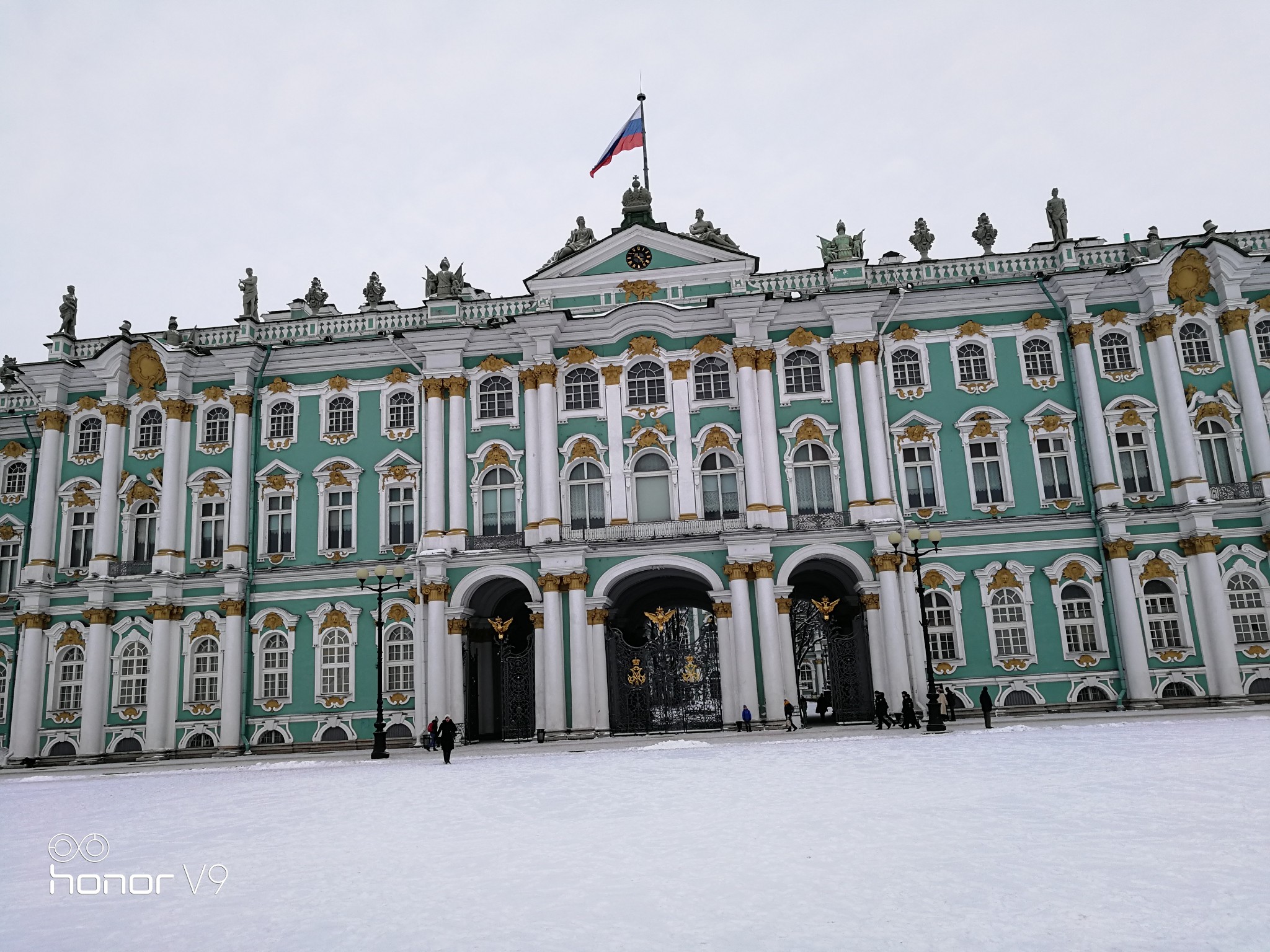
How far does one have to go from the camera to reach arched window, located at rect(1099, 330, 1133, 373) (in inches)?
1423

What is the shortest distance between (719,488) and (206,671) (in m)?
20.0

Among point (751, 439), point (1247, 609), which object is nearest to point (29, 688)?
point (751, 439)

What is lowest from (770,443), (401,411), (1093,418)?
(770,443)

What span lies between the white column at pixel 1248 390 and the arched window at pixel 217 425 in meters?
36.9

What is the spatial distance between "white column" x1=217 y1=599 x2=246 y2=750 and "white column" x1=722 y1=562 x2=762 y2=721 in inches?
697

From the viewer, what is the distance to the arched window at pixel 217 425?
39.2 meters

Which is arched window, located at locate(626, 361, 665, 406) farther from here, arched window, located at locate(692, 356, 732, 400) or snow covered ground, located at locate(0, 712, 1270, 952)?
snow covered ground, located at locate(0, 712, 1270, 952)

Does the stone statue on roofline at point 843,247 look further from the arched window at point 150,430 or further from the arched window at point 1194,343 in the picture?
the arched window at point 150,430

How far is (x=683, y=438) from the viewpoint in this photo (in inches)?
1421

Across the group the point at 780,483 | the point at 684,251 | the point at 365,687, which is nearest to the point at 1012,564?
the point at 780,483

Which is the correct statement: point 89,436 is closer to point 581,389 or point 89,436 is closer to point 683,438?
point 581,389

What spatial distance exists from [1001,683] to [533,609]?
16057 millimetres

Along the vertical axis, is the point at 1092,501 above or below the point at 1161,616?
above

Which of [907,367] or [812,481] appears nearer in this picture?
[812,481]
